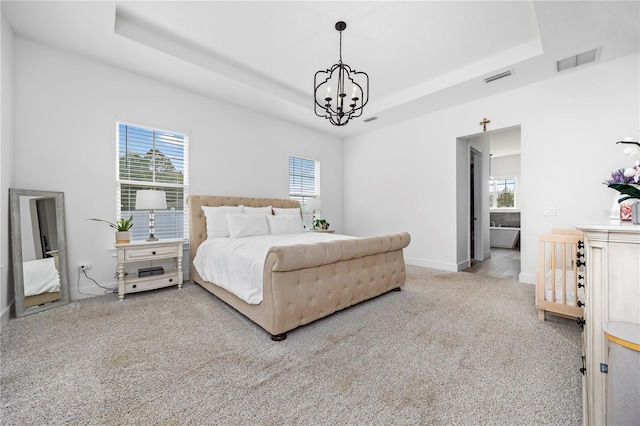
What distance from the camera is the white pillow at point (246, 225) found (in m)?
3.61

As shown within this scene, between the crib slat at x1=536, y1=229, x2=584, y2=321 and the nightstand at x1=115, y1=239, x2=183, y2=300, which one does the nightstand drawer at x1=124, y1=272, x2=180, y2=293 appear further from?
the crib slat at x1=536, y1=229, x2=584, y2=321

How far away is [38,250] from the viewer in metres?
2.71

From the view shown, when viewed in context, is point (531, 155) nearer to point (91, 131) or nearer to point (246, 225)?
point (246, 225)

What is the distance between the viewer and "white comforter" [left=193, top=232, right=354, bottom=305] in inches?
90.7

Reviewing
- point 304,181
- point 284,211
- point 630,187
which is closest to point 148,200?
point 284,211

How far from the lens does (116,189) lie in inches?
133

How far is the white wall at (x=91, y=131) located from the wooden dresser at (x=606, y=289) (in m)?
4.24

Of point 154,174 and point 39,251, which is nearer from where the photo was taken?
point 39,251

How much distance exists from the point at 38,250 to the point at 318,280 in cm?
288

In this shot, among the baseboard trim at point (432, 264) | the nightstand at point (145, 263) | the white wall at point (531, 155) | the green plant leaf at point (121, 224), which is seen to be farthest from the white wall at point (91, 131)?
the baseboard trim at point (432, 264)

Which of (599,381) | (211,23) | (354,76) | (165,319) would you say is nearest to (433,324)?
(599,381)

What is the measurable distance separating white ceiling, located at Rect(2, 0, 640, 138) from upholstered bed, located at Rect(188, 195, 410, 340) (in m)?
2.26

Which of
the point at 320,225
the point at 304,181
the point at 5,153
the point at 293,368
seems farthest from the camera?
the point at 304,181

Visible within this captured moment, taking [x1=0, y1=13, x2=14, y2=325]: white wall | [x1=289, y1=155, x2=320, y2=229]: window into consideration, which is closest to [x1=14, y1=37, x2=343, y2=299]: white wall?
[x1=0, y1=13, x2=14, y2=325]: white wall
